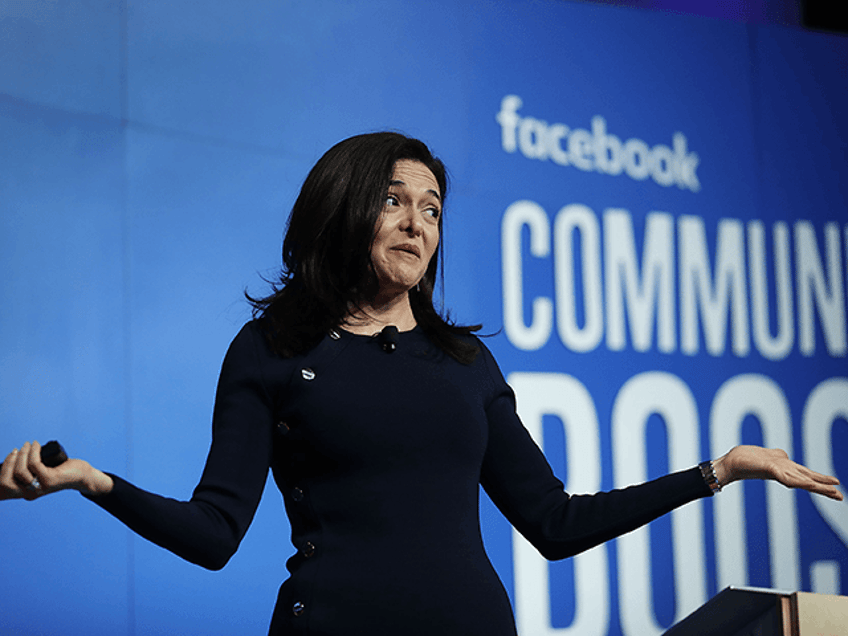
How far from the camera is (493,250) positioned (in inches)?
133

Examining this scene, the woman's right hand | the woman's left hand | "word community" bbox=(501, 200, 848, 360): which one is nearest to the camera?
the woman's right hand

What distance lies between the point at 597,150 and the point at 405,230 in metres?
2.47

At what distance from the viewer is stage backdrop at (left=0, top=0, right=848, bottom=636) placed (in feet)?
8.97

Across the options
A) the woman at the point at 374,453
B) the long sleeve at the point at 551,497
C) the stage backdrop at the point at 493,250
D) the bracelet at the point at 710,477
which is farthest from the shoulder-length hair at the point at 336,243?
the stage backdrop at the point at 493,250

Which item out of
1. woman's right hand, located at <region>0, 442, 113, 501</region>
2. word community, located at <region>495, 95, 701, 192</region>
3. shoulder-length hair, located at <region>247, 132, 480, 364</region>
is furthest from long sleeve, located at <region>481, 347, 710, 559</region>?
word community, located at <region>495, 95, 701, 192</region>

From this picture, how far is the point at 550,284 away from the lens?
346cm

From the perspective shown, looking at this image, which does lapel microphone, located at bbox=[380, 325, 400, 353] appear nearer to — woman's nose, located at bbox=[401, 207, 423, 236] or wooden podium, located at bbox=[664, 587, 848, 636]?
woman's nose, located at bbox=[401, 207, 423, 236]

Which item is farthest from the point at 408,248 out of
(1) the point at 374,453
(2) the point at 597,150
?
(2) the point at 597,150

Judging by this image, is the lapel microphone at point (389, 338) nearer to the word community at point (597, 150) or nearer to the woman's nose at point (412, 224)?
the woman's nose at point (412, 224)

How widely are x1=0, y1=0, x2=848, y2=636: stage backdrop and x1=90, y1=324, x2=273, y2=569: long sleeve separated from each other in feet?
5.51

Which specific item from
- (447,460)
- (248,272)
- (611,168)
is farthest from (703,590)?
(447,460)

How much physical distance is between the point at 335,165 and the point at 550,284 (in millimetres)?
2241

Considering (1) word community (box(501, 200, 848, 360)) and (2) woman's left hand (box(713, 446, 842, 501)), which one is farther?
(1) word community (box(501, 200, 848, 360))

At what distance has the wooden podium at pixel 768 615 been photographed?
3.57 feet
